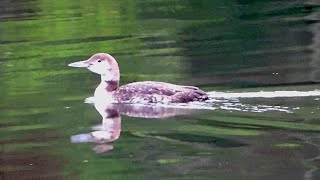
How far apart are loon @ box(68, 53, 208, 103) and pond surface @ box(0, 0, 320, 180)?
0.21m

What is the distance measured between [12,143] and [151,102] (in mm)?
2371

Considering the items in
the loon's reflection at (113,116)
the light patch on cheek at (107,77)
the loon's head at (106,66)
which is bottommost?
the loon's reflection at (113,116)

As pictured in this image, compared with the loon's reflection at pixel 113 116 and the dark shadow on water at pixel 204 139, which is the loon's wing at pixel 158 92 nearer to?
the loon's reflection at pixel 113 116

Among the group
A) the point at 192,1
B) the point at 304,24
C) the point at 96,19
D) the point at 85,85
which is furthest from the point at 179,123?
the point at 192,1

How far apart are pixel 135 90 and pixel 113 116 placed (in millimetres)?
728

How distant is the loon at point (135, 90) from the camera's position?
12.5 m

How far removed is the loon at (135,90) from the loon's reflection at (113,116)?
4.6 inches

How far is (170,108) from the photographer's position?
12.5 metres

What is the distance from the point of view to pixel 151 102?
1280cm

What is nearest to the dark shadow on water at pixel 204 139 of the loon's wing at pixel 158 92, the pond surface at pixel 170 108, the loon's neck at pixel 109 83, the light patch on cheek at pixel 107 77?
the pond surface at pixel 170 108

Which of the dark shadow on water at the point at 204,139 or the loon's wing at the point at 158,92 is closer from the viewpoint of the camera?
the dark shadow on water at the point at 204,139

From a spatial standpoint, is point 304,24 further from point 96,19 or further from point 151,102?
point 151,102

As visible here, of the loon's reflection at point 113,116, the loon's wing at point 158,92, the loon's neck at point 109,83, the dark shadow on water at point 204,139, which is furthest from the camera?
the loon's neck at point 109,83

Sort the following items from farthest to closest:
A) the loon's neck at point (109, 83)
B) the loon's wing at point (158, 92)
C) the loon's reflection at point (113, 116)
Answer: the loon's neck at point (109, 83) < the loon's wing at point (158, 92) < the loon's reflection at point (113, 116)
